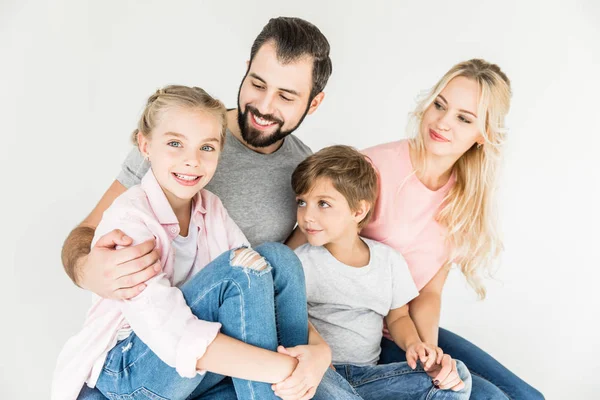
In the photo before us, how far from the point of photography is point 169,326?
1.54m

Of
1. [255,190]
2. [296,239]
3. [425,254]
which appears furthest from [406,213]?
[255,190]

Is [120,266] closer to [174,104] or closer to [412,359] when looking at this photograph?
[174,104]

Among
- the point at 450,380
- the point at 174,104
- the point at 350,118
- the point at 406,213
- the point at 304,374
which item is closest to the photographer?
the point at 304,374

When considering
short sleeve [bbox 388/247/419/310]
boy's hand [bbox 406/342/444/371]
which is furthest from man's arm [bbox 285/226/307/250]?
boy's hand [bbox 406/342/444/371]

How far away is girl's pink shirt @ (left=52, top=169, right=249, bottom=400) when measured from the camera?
154 cm

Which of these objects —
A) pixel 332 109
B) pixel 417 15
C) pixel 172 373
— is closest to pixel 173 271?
pixel 172 373

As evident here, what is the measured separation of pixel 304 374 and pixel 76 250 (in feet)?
2.42

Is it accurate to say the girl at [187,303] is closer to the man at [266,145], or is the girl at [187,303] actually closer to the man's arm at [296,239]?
the man at [266,145]

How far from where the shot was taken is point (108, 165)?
9.82ft

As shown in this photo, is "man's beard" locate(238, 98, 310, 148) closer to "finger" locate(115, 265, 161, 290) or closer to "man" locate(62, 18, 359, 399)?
"man" locate(62, 18, 359, 399)

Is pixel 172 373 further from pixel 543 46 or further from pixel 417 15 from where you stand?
pixel 543 46

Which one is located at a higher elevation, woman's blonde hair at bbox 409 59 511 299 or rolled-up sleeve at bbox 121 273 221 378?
woman's blonde hair at bbox 409 59 511 299

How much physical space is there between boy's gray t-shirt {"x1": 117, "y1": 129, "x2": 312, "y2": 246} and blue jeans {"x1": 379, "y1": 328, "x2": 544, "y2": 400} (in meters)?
0.57

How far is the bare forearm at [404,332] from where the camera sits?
217 centimetres
